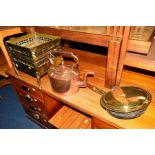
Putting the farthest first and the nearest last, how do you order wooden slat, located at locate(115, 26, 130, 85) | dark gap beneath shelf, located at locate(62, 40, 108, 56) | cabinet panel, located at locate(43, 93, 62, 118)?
dark gap beneath shelf, located at locate(62, 40, 108, 56) → cabinet panel, located at locate(43, 93, 62, 118) → wooden slat, located at locate(115, 26, 130, 85)

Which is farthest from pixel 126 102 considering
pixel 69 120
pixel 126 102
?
pixel 69 120

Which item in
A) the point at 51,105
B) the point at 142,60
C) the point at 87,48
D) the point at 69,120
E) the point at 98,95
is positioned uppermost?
the point at 142,60

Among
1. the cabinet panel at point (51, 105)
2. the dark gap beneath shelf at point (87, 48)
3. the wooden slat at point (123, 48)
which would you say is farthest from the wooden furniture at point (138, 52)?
the dark gap beneath shelf at point (87, 48)

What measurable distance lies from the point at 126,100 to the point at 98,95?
0.24 metres

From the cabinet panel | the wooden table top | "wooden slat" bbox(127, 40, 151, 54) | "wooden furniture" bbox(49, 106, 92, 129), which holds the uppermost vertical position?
"wooden slat" bbox(127, 40, 151, 54)

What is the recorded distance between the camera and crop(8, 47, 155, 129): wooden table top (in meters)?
0.87

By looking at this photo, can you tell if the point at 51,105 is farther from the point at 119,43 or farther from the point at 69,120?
the point at 119,43

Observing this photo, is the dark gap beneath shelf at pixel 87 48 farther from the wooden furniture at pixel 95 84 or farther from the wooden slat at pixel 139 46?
the wooden slat at pixel 139 46

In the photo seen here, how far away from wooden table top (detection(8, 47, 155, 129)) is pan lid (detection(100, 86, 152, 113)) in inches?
3.2

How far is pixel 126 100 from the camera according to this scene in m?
0.87

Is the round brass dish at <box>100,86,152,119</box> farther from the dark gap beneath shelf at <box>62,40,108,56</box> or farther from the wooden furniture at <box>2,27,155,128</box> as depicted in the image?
the dark gap beneath shelf at <box>62,40,108,56</box>

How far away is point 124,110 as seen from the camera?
819mm

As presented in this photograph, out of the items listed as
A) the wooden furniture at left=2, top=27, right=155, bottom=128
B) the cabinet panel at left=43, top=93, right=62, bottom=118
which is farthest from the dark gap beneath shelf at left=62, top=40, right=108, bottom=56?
the cabinet panel at left=43, top=93, right=62, bottom=118

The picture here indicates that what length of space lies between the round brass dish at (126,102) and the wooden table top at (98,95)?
0.05m
